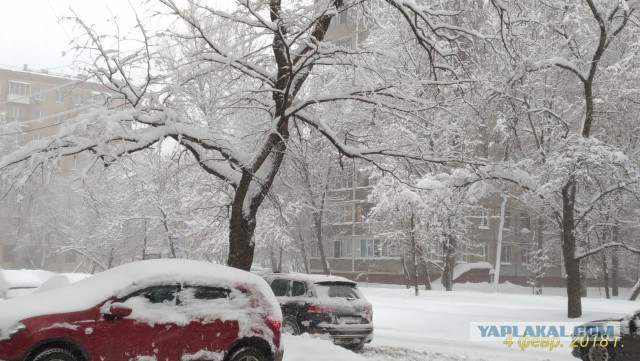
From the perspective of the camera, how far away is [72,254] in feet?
241

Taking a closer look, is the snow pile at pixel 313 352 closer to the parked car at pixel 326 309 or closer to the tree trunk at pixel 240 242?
the parked car at pixel 326 309

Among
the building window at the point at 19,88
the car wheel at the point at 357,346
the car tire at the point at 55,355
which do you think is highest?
the building window at the point at 19,88

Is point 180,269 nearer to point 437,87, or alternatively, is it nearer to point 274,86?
point 274,86

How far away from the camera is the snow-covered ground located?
1027 centimetres

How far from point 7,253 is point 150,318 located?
7327 cm

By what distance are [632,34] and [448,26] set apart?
12363 mm

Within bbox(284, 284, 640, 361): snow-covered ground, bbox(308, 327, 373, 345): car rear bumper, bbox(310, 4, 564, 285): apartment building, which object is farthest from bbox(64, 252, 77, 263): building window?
bbox(308, 327, 373, 345): car rear bumper

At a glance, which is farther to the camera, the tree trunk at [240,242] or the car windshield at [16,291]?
the car windshield at [16,291]

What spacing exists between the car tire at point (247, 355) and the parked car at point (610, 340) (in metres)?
6.98

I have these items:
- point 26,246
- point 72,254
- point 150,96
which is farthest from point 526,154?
point 72,254

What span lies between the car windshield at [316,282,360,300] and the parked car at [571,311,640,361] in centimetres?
459

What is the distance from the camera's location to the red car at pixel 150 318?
6.57 m

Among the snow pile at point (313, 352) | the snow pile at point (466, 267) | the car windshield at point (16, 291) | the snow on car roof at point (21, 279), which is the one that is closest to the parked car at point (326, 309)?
the snow pile at point (313, 352)

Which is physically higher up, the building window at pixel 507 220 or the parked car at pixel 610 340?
the building window at pixel 507 220
